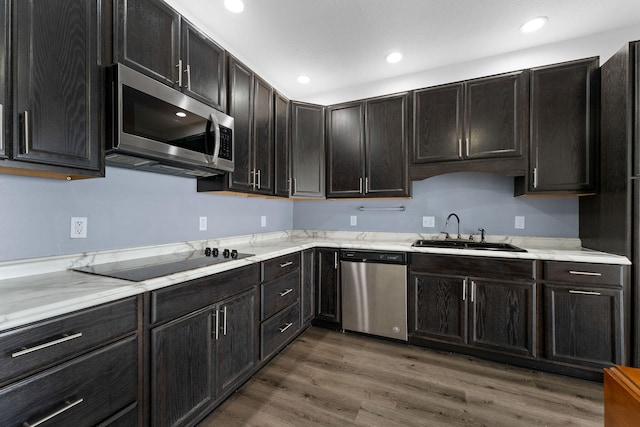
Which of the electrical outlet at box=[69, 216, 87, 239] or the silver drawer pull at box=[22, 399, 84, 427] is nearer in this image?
the silver drawer pull at box=[22, 399, 84, 427]

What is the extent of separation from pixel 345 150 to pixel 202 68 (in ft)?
5.49

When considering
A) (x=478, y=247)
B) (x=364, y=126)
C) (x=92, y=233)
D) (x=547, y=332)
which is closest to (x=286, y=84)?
(x=364, y=126)

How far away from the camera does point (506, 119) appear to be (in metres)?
2.43

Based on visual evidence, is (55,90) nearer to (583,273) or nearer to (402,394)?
(402,394)

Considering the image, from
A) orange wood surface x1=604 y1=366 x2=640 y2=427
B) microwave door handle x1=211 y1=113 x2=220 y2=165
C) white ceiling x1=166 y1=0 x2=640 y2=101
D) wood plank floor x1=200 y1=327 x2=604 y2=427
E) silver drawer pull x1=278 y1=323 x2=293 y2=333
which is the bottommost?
wood plank floor x1=200 y1=327 x2=604 y2=427

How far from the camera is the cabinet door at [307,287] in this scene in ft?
8.87

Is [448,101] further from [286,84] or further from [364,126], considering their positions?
[286,84]

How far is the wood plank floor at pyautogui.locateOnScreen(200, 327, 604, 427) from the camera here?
1.64m

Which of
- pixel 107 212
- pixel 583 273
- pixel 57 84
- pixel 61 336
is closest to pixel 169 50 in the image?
pixel 57 84

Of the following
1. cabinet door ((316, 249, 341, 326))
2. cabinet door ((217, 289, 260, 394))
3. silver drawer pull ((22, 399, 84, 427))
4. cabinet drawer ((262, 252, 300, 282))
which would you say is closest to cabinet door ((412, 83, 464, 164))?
cabinet door ((316, 249, 341, 326))

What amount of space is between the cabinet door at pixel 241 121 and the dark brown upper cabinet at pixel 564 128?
2458 millimetres

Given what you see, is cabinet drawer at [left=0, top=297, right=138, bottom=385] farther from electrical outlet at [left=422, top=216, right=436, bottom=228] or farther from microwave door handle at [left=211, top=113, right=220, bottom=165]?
electrical outlet at [left=422, top=216, right=436, bottom=228]

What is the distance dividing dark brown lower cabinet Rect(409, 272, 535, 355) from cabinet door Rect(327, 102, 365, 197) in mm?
1195

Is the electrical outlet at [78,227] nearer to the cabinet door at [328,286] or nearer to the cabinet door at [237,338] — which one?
the cabinet door at [237,338]
